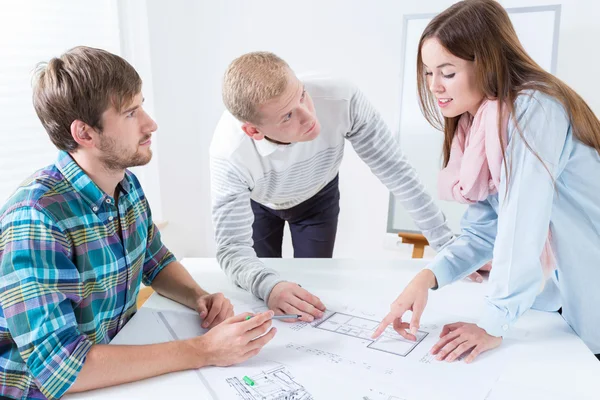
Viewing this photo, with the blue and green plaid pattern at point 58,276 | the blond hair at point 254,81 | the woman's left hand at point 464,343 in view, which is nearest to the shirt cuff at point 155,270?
the blue and green plaid pattern at point 58,276

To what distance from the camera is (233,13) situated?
2727 mm

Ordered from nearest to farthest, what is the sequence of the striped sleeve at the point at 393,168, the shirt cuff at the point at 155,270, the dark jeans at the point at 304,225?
the shirt cuff at the point at 155,270, the striped sleeve at the point at 393,168, the dark jeans at the point at 304,225

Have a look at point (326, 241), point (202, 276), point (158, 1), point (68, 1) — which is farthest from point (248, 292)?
point (158, 1)

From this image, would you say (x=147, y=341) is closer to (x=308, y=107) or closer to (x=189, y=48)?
(x=308, y=107)

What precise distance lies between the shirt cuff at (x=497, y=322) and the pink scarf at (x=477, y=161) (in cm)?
17

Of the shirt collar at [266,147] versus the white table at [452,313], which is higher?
the shirt collar at [266,147]

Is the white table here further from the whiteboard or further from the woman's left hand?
the whiteboard

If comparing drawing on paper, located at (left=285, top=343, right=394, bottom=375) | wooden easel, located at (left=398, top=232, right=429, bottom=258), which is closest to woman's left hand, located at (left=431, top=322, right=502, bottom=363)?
drawing on paper, located at (left=285, top=343, right=394, bottom=375)

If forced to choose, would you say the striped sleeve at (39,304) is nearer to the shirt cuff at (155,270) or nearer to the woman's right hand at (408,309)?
the shirt cuff at (155,270)

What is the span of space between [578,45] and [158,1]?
1989 millimetres

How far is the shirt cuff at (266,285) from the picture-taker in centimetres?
112

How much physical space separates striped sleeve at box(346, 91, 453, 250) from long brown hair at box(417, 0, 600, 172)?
1.63ft

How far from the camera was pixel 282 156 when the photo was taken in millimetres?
1306

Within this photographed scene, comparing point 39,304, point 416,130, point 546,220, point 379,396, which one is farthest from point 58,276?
point 416,130
